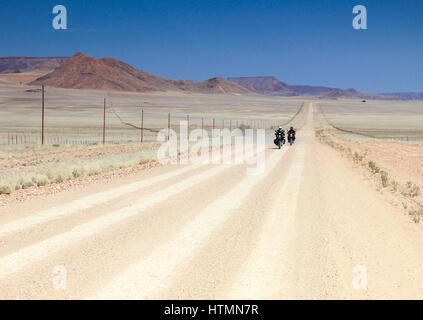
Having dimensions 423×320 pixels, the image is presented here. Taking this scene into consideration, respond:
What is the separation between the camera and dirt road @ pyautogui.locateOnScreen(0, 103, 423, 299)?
601 centimetres

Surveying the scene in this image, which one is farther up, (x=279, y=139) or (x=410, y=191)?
(x=279, y=139)

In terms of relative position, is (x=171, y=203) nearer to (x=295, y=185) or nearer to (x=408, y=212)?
(x=295, y=185)

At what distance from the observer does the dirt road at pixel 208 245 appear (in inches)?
237

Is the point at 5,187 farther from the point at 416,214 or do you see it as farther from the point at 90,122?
the point at 90,122

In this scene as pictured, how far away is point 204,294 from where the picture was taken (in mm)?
5789

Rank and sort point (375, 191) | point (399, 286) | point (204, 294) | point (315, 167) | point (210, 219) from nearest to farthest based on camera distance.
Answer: point (204, 294), point (399, 286), point (210, 219), point (375, 191), point (315, 167)

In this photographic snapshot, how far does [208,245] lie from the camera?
8.03 m

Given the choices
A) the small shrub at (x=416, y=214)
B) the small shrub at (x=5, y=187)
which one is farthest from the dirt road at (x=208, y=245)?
the small shrub at (x=5, y=187)

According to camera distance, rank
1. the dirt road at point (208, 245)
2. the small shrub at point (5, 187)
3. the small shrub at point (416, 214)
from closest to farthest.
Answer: the dirt road at point (208, 245)
the small shrub at point (416, 214)
the small shrub at point (5, 187)

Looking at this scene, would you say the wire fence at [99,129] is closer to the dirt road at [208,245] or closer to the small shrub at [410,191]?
the dirt road at [208,245]

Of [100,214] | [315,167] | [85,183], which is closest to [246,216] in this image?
[100,214]

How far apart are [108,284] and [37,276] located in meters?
1.02

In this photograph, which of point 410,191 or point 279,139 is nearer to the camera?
point 410,191

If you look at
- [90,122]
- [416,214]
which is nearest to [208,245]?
[416,214]
